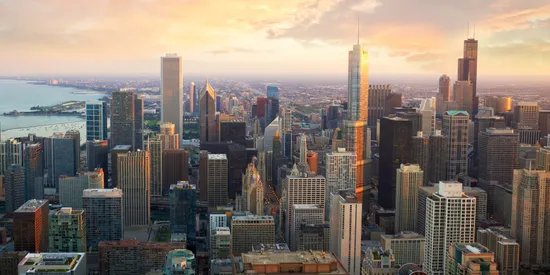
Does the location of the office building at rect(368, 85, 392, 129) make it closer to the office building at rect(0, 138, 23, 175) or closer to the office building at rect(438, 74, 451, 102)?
the office building at rect(438, 74, 451, 102)

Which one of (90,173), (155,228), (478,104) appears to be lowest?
(155,228)

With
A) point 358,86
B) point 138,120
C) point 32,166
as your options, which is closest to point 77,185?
point 32,166

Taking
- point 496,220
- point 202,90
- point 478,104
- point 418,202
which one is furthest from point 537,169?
point 202,90

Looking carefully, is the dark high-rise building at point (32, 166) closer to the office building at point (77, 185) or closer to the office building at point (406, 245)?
the office building at point (77, 185)

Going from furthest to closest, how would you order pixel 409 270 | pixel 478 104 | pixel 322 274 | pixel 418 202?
1. pixel 478 104
2. pixel 418 202
3. pixel 409 270
4. pixel 322 274

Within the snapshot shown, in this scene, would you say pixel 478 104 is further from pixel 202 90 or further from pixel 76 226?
pixel 76 226

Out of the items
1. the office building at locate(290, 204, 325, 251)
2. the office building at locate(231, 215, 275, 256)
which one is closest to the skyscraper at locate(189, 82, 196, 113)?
the office building at locate(290, 204, 325, 251)

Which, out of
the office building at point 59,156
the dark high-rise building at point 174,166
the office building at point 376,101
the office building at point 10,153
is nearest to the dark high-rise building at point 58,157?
the office building at point 59,156

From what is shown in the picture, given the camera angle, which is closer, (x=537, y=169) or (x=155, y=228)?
(x=537, y=169)
